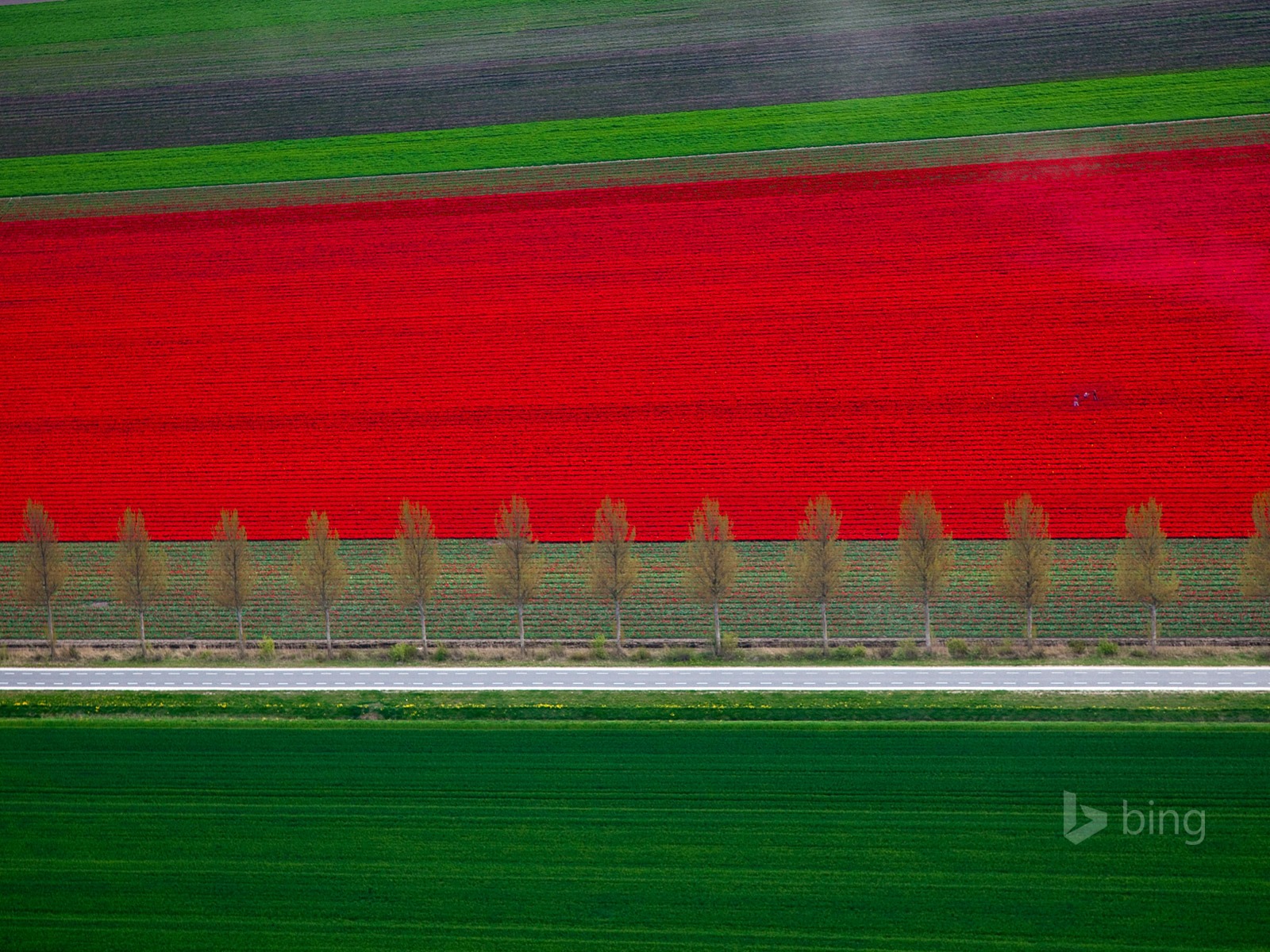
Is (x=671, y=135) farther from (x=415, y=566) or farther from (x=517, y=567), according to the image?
(x=415, y=566)

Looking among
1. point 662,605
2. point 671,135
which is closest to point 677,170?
point 671,135

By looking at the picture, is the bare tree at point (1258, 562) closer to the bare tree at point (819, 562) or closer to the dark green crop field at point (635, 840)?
the dark green crop field at point (635, 840)

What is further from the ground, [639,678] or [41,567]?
[41,567]

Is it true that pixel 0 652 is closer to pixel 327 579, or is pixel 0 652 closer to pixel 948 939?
pixel 327 579

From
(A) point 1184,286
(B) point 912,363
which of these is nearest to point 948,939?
(B) point 912,363

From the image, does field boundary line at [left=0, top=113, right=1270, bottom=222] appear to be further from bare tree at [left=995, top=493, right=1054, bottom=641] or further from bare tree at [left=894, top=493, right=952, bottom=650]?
bare tree at [left=995, top=493, right=1054, bottom=641]

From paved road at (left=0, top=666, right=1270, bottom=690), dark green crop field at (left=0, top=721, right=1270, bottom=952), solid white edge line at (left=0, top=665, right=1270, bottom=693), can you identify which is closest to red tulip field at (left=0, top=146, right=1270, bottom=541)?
solid white edge line at (left=0, top=665, right=1270, bottom=693)
